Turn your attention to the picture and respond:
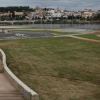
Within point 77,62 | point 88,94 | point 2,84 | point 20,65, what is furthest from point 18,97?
point 77,62

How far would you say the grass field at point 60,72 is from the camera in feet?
42.3

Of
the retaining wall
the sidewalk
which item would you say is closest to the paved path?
the sidewalk

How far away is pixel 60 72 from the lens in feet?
56.4

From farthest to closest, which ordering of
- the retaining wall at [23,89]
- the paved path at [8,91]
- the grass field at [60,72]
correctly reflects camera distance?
the grass field at [60,72]
the paved path at [8,91]
the retaining wall at [23,89]

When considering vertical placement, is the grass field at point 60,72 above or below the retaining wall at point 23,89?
below

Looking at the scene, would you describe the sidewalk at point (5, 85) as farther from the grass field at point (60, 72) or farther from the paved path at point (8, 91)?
the grass field at point (60, 72)

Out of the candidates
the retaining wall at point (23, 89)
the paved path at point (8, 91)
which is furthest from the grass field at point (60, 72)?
the paved path at point (8, 91)

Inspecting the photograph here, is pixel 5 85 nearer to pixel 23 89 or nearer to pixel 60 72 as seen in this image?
pixel 23 89

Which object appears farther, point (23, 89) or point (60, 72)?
point (60, 72)

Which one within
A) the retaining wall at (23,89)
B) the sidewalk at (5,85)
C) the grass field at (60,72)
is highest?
the retaining wall at (23,89)

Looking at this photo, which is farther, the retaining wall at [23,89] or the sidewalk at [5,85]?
the sidewalk at [5,85]

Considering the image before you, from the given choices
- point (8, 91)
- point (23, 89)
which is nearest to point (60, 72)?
point (8, 91)

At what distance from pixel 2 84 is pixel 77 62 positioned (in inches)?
318

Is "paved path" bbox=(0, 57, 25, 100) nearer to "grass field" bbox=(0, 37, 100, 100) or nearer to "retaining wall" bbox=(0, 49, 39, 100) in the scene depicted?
"retaining wall" bbox=(0, 49, 39, 100)
